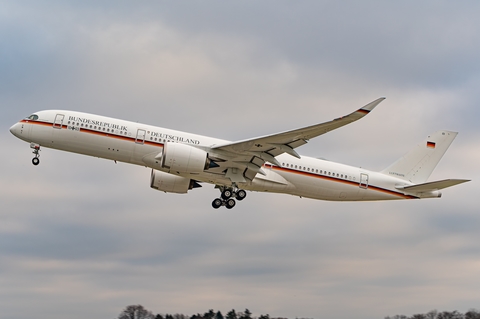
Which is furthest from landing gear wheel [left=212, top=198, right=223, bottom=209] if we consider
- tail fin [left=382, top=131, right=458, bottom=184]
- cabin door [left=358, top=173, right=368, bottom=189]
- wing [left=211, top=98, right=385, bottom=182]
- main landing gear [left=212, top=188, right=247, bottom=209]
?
tail fin [left=382, top=131, right=458, bottom=184]

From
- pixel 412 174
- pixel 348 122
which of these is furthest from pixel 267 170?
pixel 412 174

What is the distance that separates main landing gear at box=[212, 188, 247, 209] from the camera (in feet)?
146

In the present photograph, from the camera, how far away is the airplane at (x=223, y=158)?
40.3 meters

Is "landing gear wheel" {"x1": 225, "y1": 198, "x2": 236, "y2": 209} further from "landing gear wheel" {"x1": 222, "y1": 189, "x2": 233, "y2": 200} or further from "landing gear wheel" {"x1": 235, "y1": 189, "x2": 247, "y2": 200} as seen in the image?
→ "landing gear wheel" {"x1": 235, "y1": 189, "x2": 247, "y2": 200}

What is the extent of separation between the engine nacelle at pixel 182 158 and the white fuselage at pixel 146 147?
1079mm

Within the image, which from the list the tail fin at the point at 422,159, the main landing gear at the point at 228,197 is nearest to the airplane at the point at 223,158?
the main landing gear at the point at 228,197

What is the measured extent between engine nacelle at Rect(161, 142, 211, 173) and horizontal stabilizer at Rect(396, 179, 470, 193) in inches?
595

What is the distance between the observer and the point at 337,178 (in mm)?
45062

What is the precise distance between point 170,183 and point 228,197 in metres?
4.95

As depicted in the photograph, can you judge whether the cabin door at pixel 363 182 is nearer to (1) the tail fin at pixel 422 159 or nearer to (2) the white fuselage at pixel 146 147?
(2) the white fuselage at pixel 146 147

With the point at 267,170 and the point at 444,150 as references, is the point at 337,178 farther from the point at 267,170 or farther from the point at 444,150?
the point at 444,150

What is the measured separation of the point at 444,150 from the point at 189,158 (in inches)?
848

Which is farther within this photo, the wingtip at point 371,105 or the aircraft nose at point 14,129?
the aircraft nose at point 14,129

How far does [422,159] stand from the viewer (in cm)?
4988
